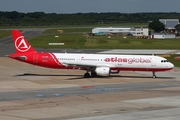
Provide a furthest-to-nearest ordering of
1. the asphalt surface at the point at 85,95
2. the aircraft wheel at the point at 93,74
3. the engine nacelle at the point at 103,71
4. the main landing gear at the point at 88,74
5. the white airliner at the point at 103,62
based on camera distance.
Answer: the aircraft wheel at the point at 93,74 < the main landing gear at the point at 88,74 < the white airliner at the point at 103,62 < the engine nacelle at the point at 103,71 < the asphalt surface at the point at 85,95

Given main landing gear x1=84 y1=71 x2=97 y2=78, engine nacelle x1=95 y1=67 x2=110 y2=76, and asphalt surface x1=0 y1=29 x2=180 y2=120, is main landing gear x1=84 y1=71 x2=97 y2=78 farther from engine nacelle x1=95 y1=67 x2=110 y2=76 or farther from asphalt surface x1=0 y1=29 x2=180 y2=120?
engine nacelle x1=95 y1=67 x2=110 y2=76

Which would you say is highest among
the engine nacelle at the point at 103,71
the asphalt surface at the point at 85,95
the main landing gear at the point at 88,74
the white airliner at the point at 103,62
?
the white airliner at the point at 103,62

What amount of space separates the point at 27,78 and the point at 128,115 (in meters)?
29.2

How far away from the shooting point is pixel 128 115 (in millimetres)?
37812

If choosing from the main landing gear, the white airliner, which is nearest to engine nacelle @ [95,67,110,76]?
the white airliner

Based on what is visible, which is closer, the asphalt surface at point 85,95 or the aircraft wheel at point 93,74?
the asphalt surface at point 85,95

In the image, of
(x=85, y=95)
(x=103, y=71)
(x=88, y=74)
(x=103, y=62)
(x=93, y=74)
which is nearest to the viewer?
(x=85, y=95)

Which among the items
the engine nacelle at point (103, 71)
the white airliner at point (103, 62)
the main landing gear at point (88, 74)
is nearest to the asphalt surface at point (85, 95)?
the engine nacelle at point (103, 71)

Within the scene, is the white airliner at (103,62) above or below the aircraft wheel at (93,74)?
above

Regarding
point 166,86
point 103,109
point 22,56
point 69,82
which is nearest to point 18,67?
point 22,56

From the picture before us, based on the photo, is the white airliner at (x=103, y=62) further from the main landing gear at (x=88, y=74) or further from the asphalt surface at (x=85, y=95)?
the asphalt surface at (x=85, y=95)

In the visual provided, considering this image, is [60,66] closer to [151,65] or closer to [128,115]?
[151,65]

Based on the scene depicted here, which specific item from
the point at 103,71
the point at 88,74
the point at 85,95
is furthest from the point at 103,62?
the point at 85,95

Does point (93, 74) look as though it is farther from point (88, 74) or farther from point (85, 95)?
point (85, 95)
